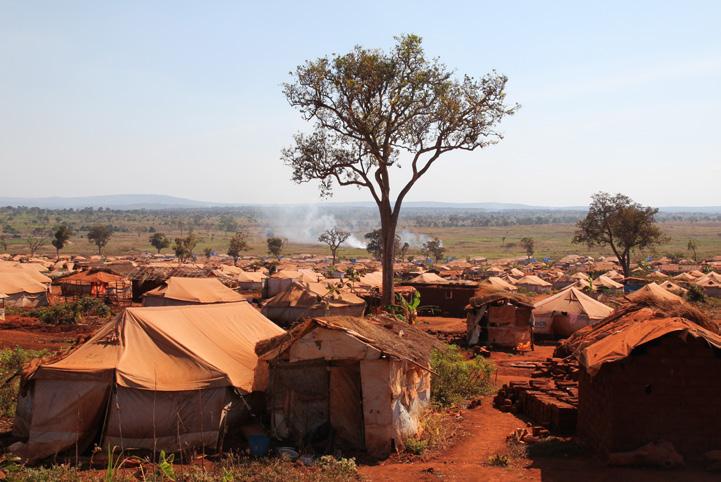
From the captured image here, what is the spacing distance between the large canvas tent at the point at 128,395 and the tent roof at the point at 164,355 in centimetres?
2

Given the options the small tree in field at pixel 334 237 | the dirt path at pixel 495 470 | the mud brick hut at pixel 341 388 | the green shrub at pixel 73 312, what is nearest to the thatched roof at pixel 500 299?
the dirt path at pixel 495 470

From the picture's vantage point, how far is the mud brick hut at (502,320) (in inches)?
1014

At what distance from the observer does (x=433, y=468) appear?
11766 millimetres

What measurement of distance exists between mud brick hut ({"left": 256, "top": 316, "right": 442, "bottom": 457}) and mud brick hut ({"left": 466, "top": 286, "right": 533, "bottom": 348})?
42.1 ft

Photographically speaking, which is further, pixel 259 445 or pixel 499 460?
pixel 259 445

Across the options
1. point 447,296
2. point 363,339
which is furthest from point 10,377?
point 447,296

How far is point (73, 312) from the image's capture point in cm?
3186

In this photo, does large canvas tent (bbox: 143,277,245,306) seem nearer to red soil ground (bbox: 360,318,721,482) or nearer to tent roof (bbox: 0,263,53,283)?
tent roof (bbox: 0,263,53,283)

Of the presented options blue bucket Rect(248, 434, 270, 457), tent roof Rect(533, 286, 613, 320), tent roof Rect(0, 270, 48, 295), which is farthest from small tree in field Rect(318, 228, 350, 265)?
blue bucket Rect(248, 434, 270, 457)

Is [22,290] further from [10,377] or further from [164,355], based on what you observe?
[164,355]

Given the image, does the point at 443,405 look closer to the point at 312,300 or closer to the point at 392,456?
the point at 392,456

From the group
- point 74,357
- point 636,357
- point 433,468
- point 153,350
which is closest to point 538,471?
point 433,468

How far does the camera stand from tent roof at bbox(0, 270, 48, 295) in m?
38.2

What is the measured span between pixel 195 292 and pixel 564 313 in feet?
49.7
